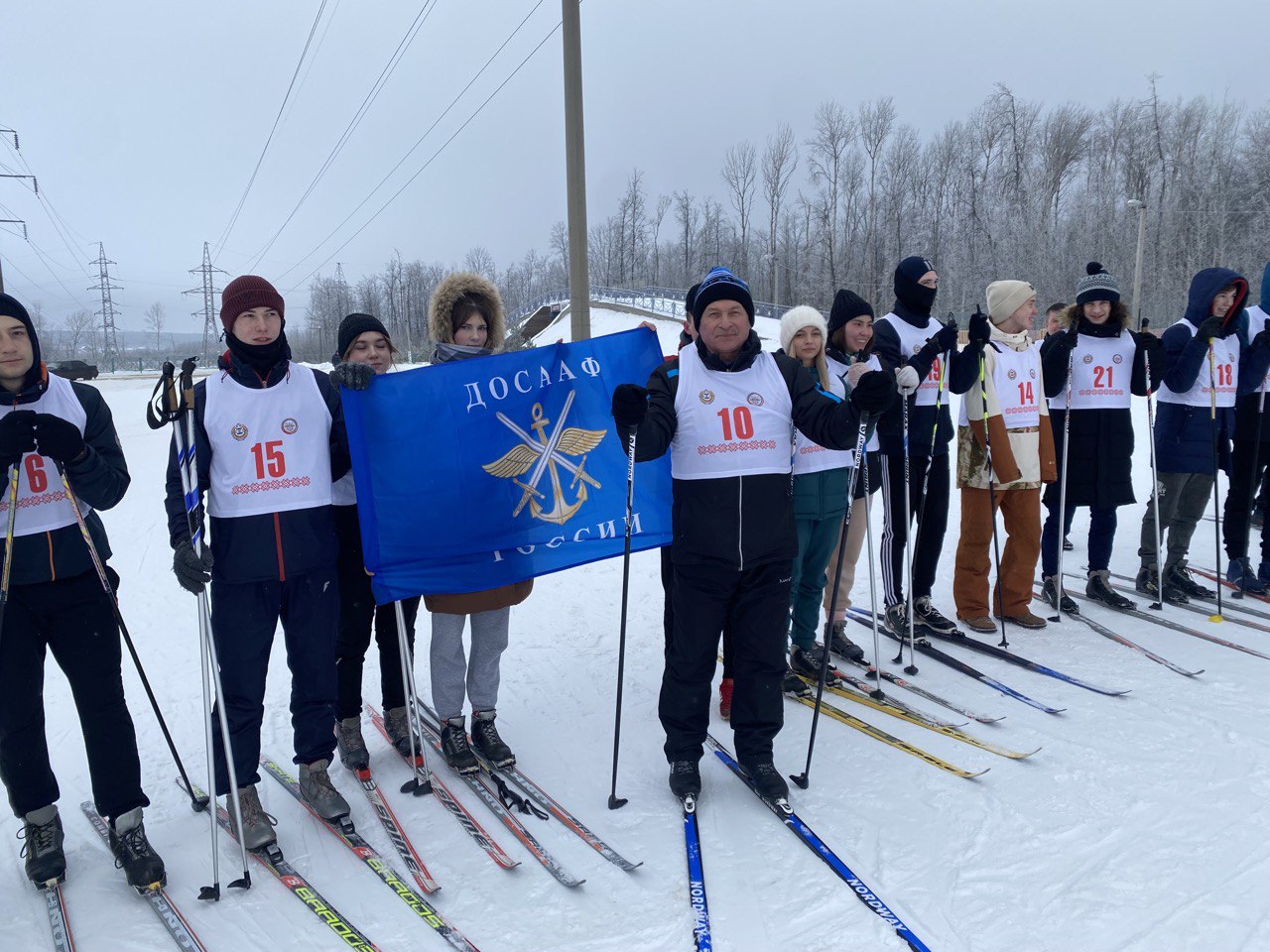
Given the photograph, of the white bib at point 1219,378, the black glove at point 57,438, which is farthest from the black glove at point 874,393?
the white bib at point 1219,378

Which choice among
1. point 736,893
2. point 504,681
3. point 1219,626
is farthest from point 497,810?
point 1219,626

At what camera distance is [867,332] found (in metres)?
4.80

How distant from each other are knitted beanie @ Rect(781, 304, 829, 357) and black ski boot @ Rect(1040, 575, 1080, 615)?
2.98 meters

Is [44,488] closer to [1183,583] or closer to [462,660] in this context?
[462,660]

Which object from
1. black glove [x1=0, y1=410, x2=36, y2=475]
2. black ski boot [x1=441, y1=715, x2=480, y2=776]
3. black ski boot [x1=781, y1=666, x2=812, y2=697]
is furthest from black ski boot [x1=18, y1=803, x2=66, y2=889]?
black ski boot [x1=781, y1=666, x2=812, y2=697]

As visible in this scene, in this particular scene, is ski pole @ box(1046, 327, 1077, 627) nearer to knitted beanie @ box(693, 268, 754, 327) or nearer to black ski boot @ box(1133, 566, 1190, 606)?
black ski boot @ box(1133, 566, 1190, 606)

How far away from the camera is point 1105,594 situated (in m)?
6.12

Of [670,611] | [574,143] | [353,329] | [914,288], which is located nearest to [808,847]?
[670,611]

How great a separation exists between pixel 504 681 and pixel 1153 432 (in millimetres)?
5326

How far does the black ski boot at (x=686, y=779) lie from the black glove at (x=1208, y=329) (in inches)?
206

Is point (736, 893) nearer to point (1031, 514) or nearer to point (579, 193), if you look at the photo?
point (1031, 514)

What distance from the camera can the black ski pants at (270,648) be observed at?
3.32m

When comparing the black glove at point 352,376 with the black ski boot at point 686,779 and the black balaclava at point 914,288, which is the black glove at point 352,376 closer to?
the black ski boot at point 686,779

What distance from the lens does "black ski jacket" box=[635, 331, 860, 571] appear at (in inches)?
136
